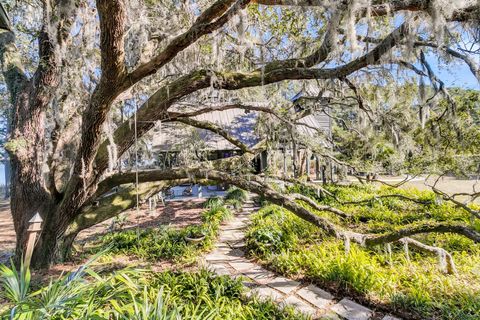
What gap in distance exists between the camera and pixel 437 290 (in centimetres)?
328

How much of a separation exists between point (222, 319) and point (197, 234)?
304cm

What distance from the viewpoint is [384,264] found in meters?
4.06

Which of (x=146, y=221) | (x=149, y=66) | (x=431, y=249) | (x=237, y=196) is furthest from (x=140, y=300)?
(x=237, y=196)

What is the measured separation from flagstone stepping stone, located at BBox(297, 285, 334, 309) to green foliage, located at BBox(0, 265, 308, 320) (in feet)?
1.70

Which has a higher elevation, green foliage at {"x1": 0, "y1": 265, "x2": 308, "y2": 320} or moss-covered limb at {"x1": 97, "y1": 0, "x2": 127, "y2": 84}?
moss-covered limb at {"x1": 97, "y1": 0, "x2": 127, "y2": 84}

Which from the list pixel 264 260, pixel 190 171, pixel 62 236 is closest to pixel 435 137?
pixel 264 260

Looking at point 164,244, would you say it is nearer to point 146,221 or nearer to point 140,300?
point 140,300

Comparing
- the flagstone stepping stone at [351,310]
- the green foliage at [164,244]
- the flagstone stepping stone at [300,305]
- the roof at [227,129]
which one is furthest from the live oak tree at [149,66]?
the roof at [227,129]

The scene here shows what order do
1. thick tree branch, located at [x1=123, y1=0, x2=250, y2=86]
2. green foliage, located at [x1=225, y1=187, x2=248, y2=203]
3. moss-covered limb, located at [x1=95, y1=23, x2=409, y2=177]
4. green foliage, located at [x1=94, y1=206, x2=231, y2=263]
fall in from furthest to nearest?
1. green foliage, located at [x1=225, y1=187, x2=248, y2=203]
2. green foliage, located at [x1=94, y1=206, x2=231, y2=263]
3. moss-covered limb, located at [x1=95, y1=23, x2=409, y2=177]
4. thick tree branch, located at [x1=123, y1=0, x2=250, y2=86]

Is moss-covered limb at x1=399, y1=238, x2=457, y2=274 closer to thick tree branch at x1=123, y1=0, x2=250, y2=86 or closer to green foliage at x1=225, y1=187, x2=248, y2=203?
thick tree branch at x1=123, y1=0, x2=250, y2=86

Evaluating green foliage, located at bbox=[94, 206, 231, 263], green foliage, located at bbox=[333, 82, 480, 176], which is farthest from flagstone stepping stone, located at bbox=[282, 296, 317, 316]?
green foliage, located at bbox=[333, 82, 480, 176]

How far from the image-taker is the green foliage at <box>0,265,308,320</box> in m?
2.01

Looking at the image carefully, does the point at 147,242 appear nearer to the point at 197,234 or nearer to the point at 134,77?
the point at 197,234

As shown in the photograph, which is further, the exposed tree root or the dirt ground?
the dirt ground
